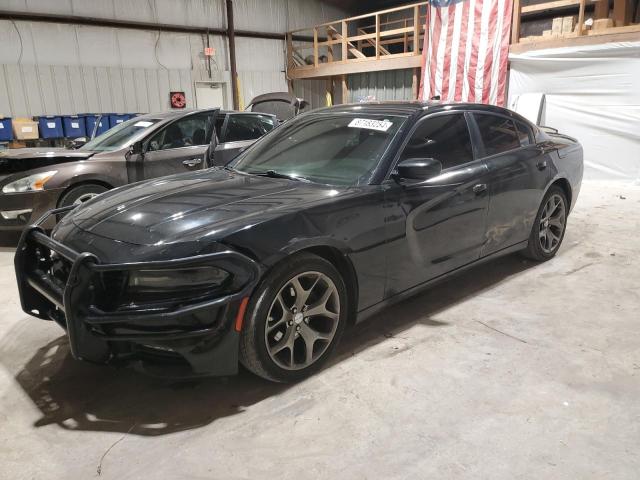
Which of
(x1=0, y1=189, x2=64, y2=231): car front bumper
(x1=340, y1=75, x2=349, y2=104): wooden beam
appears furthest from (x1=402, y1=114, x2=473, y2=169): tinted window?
(x1=340, y1=75, x2=349, y2=104): wooden beam

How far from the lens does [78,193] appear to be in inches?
200

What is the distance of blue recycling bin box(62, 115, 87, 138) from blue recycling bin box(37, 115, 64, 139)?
0.09 m

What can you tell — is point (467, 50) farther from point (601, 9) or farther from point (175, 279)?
point (175, 279)

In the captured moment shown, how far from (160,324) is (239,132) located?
4476 millimetres

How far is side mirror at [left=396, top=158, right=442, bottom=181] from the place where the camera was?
2.73 metres

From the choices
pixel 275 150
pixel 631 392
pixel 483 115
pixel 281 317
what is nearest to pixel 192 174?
pixel 275 150

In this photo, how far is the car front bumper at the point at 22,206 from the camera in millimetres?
4830

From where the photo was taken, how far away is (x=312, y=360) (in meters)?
2.56

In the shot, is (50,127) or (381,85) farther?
(381,85)

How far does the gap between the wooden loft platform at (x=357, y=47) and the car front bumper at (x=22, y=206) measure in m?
9.09

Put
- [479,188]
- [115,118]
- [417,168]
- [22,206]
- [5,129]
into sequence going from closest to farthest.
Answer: [417,168], [479,188], [22,206], [5,129], [115,118]

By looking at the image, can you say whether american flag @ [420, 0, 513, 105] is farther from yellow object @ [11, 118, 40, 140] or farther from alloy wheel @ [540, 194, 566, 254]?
yellow object @ [11, 118, 40, 140]

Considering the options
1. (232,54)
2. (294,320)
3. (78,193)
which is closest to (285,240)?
(294,320)

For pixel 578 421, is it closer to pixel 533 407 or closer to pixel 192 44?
pixel 533 407
